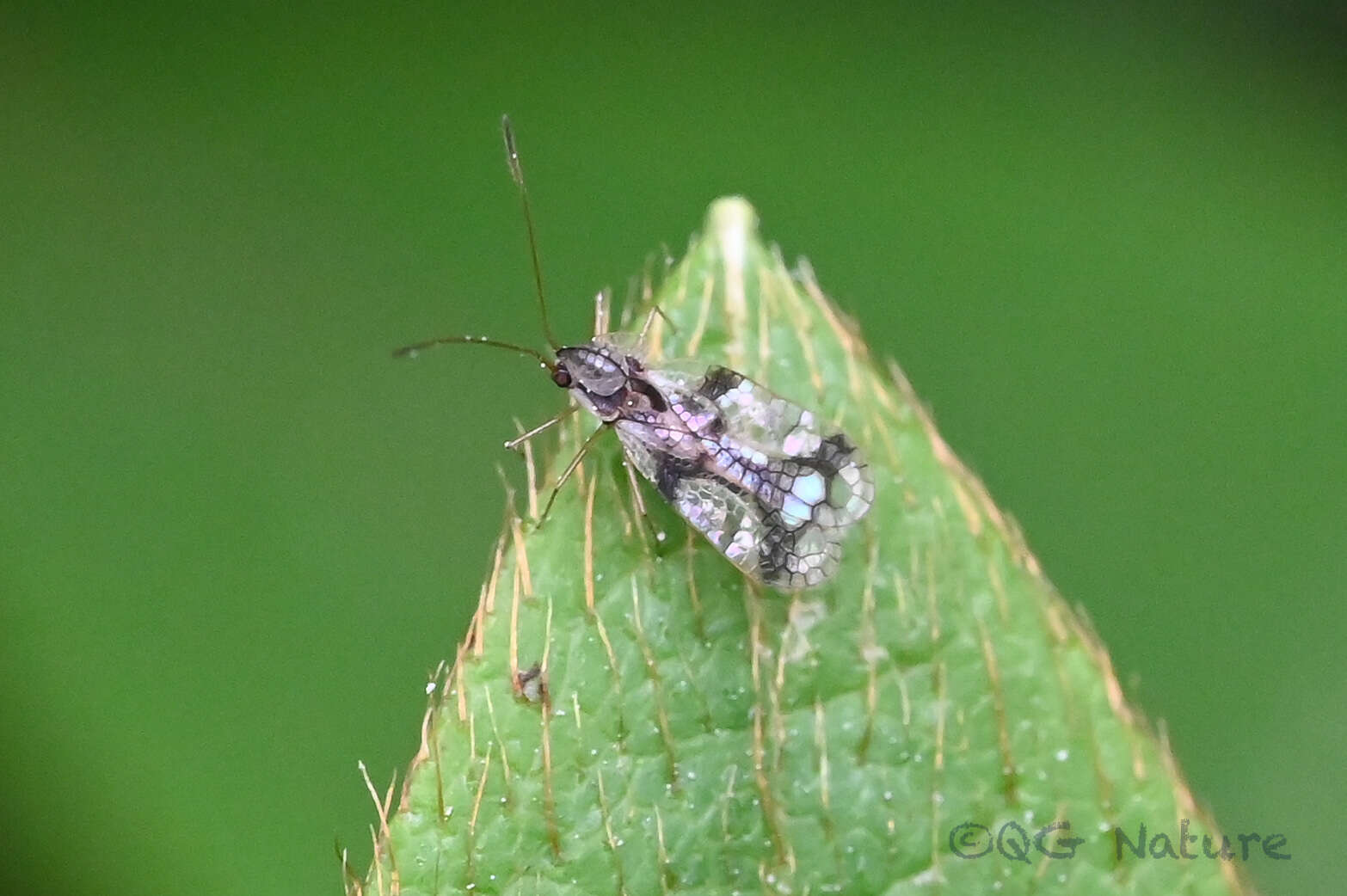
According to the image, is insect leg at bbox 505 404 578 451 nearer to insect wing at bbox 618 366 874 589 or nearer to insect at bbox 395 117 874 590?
insect at bbox 395 117 874 590

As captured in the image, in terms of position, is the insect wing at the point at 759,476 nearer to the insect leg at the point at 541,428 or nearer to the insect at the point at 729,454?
the insect at the point at 729,454

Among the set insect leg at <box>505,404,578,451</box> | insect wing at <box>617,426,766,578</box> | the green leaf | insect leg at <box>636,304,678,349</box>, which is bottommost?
the green leaf

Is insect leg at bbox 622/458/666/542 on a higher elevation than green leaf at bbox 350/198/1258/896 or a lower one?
higher

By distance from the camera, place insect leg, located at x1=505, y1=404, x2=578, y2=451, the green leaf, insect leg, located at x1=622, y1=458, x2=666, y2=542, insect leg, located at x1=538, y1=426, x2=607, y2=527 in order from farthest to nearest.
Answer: insect leg, located at x1=505, y1=404, x2=578, y2=451, insect leg, located at x1=622, y1=458, x2=666, y2=542, insect leg, located at x1=538, y1=426, x2=607, y2=527, the green leaf

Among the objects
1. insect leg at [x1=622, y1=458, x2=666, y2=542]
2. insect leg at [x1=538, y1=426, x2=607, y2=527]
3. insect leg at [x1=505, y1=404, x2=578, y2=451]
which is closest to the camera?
insect leg at [x1=538, y1=426, x2=607, y2=527]

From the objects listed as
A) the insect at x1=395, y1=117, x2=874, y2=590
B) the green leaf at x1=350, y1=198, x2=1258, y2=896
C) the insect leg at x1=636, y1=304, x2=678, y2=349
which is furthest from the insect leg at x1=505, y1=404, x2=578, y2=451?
the green leaf at x1=350, y1=198, x2=1258, y2=896

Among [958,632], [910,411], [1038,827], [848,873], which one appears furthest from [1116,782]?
[910,411]

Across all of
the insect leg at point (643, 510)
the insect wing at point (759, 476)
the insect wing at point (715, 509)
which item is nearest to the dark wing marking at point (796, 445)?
the insect wing at point (759, 476)

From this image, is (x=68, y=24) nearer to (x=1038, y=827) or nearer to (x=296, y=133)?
(x=296, y=133)
